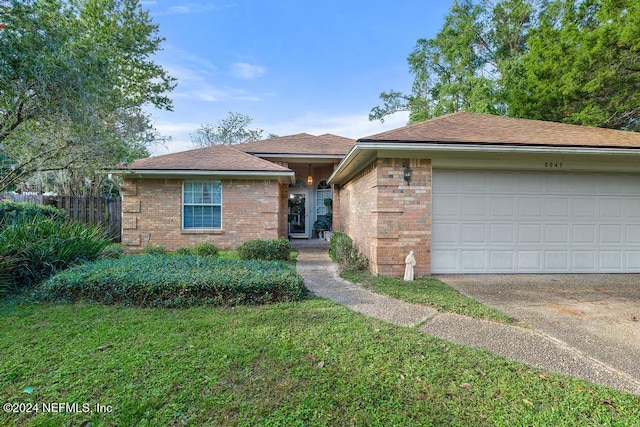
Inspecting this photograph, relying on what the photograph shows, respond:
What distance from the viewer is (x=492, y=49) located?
19438 mm

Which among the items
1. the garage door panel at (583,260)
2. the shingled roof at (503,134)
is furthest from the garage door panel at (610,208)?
the shingled roof at (503,134)

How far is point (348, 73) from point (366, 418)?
55.2 ft

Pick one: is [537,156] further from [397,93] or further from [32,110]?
[397,93]

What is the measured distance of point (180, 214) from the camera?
10.1m

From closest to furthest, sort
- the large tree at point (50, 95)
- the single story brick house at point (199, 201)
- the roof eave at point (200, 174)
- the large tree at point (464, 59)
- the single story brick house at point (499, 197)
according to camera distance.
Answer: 1. the large tree at point (50, 95)
2. the single story brick house at point (499, 197)
3. the roof eave at point (200, 174)
4. the single story brick house at point (199, 201)
5. the large tree at point (464, 59)

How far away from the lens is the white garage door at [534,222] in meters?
6.68

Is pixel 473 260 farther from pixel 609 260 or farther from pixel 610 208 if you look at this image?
pixel 610 208

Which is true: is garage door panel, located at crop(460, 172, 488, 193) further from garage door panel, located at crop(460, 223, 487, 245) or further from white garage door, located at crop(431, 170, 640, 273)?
garage door panel, located at crop(460, 223, 487, 245)

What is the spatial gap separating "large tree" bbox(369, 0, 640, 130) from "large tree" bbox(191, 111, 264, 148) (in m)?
18.3

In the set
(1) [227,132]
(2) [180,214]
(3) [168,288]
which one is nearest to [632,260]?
(3) [168,288]

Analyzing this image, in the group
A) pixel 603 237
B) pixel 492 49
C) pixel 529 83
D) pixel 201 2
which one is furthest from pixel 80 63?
pixel 492 49

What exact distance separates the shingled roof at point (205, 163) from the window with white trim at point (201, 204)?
0.63 m

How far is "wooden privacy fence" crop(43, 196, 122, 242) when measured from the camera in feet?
38.2

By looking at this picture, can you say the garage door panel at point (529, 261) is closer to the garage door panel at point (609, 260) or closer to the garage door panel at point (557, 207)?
the garage door panel at point (557, 207)
